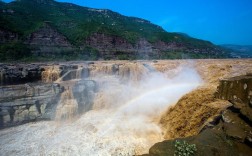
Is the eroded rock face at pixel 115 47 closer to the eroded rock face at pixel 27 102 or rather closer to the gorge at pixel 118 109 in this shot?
the gorge at pixel 118 109

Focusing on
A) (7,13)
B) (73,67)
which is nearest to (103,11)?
(7,13)

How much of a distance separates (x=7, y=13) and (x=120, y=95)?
45.3m

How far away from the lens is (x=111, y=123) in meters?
13.4

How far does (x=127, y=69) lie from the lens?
21469 millimetres

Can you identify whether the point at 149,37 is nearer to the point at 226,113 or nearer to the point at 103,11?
the point at 103,11

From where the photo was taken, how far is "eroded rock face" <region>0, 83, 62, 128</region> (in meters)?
14.1

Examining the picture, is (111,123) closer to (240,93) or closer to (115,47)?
(240,93)

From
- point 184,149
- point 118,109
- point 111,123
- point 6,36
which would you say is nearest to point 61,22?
point 6,36

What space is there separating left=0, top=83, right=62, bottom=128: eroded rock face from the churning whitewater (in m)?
0.61

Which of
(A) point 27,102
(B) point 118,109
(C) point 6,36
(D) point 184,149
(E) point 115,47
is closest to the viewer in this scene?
(D) point 184,149

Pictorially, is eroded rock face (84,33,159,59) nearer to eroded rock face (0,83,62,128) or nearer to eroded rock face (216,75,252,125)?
eroded rock face (0,83,62,128)

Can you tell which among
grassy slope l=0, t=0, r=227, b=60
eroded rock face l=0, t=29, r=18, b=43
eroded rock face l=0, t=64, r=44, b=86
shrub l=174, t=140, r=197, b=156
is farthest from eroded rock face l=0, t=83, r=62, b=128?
grassy slope l=0, t=0, r=227, b=60

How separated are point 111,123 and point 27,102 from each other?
6.74 meters

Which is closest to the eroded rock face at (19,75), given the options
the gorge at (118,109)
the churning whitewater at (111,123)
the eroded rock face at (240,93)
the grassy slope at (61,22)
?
the gorge at (118,109)
